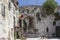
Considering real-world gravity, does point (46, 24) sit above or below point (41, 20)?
below

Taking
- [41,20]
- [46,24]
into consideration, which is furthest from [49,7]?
[46,24]

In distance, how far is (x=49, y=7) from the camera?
18266 mm

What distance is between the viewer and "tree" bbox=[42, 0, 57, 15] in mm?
18109

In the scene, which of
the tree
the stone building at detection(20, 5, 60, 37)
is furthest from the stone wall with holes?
the tree

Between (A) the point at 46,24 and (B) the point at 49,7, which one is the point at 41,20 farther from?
(B) the point at 49,7

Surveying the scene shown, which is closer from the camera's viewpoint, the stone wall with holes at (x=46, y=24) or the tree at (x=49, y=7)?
the stone wall with holes at (x=46, y=24)

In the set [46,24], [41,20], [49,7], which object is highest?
[49,7]

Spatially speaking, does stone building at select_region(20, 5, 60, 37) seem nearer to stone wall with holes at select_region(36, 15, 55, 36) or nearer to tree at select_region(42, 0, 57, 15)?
stone wall with holes at select_region(36, 15, 55, 36)

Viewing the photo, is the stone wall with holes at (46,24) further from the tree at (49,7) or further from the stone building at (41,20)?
the tree at (49,7)

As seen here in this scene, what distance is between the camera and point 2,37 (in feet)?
36.8

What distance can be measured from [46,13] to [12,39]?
230 inches

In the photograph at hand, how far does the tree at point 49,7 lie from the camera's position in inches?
713

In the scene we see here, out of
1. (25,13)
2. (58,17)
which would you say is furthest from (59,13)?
(25,13)

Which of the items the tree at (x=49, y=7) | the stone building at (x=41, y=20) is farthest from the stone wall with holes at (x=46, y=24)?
the tree at (x=49, y=7)
